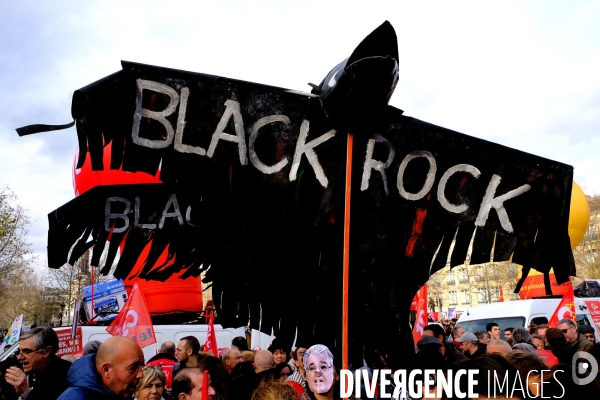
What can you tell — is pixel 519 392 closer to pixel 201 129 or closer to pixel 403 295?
pixel 403 295

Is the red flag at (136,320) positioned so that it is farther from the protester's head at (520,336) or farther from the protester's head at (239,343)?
the protester's head at (520,336)

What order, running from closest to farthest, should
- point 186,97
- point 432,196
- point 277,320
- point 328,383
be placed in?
point 186,97
point 277,320
point 432,196
point 328,383

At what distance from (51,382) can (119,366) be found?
138cm

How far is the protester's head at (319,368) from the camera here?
3014 millimetres

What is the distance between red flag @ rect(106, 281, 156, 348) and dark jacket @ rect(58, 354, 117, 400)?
169 inches

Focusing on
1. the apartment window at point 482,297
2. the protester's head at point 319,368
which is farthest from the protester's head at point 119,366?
the apartment window at point 482,297

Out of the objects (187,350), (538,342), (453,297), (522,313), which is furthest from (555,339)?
(453,297)

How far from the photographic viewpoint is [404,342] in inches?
111

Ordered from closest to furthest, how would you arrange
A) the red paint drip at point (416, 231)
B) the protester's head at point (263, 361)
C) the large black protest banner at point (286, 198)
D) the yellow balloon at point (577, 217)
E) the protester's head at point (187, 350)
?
the large black protest banner at point (286, 198) < the red paint drip at point (416, 231) < the protester's head at point (263, 361) < the protester's head at point (187, 350) < the yellow balloon at point (577, 217)

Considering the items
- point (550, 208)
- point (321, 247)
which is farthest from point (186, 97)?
point (550, 208)

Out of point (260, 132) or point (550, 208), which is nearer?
point (260, 132)

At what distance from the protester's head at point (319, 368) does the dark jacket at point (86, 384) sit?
1.10 metres

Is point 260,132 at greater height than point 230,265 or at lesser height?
greater

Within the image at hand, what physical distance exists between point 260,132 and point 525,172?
63.4 inches
